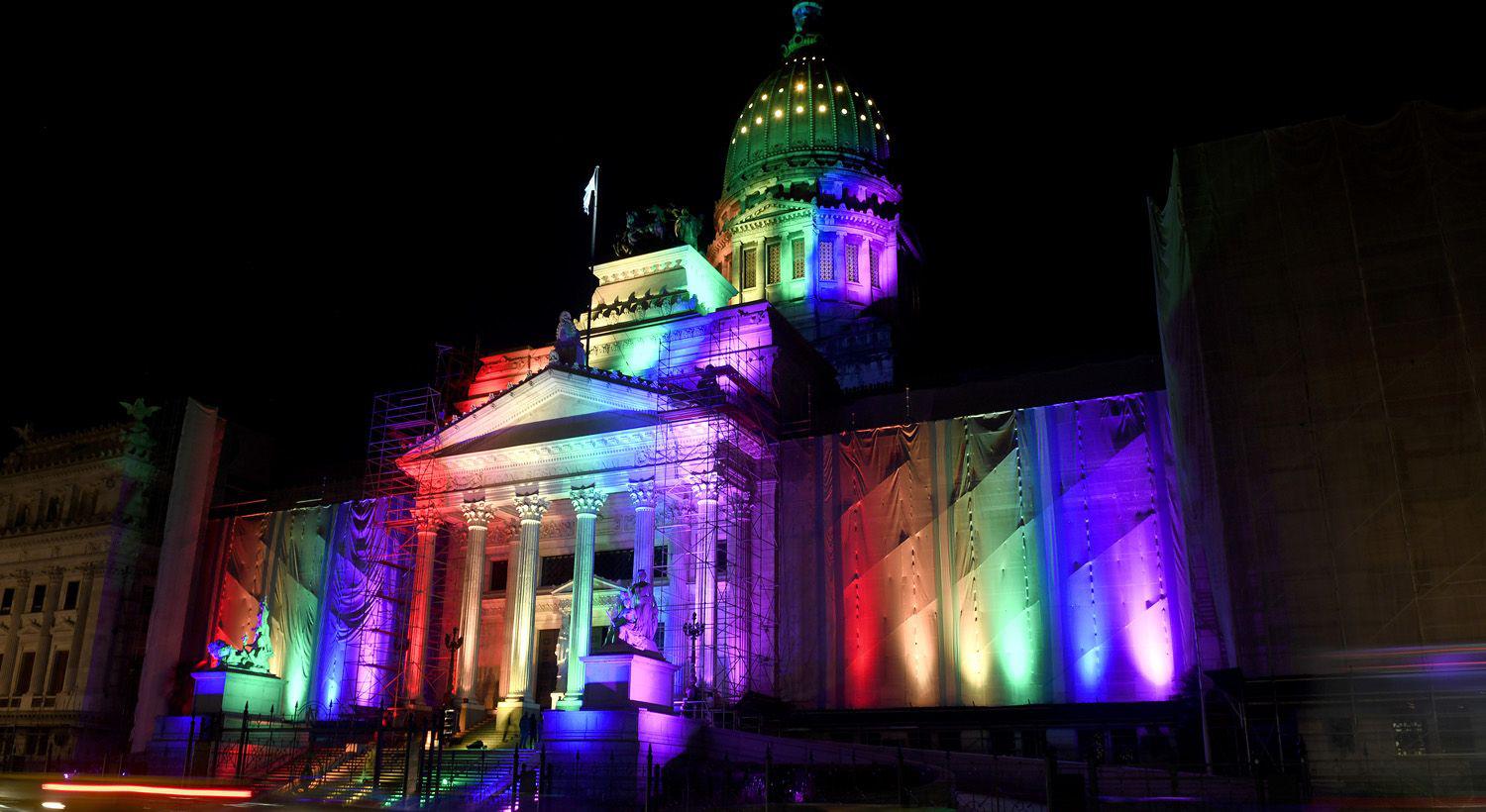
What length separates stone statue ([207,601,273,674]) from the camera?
36312 millimetres

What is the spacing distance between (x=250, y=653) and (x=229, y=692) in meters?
1.91

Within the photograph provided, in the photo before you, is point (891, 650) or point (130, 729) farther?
point (130, 729)

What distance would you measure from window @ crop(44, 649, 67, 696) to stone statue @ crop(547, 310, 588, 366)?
26003 mm

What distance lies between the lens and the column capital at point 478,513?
41.3 m

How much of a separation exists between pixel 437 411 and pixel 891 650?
21.0m

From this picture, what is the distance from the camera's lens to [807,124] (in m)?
60.6

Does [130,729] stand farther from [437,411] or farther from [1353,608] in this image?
[1353,608]

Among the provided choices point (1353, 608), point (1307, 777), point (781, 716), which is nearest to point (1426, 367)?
point (1353, 608)

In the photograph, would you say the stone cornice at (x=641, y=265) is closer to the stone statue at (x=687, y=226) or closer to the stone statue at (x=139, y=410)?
the stone statue at (x=687, y=226)

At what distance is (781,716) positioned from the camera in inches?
1449

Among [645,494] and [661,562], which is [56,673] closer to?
[661,562]

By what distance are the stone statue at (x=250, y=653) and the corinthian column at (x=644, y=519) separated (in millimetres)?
12209

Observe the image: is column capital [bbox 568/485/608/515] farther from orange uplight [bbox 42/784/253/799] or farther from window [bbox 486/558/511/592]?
orange uplight [bbox 42/784/253/799]

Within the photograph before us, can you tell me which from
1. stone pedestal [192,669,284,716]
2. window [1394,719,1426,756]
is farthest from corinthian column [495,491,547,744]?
window [1394,719,1426,756]
